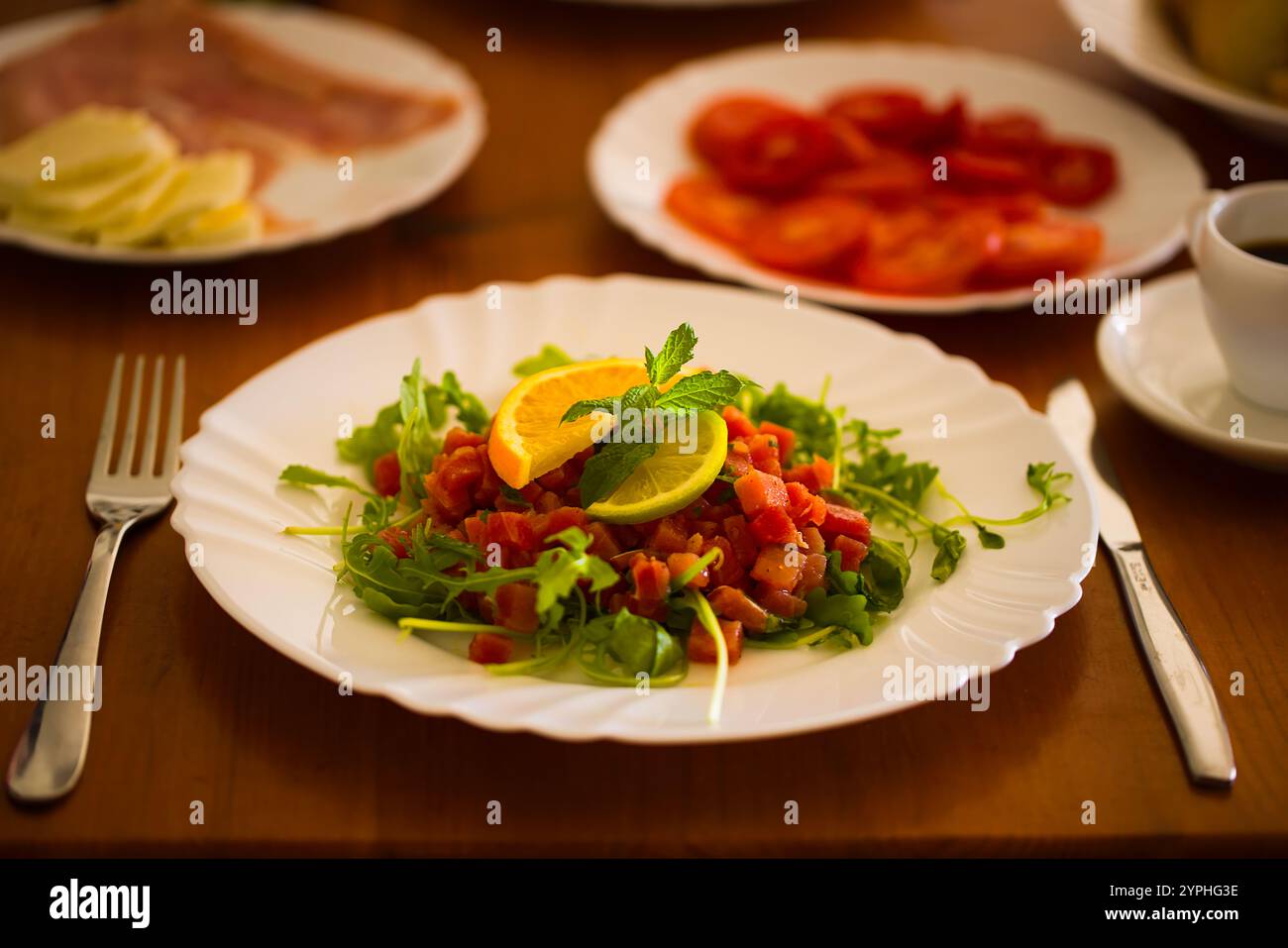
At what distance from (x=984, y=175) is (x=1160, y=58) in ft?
1.79

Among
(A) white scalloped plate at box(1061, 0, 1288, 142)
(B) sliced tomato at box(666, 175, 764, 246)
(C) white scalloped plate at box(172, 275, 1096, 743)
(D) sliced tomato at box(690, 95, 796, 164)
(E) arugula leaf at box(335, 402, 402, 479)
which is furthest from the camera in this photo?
(D) sliced tomato at box(690, 95, 796, 164)

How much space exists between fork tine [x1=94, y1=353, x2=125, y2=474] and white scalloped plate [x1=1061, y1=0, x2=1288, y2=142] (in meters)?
2.16

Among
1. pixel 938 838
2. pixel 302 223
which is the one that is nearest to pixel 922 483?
pixel 938 838

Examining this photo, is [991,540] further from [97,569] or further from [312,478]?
[97,569]

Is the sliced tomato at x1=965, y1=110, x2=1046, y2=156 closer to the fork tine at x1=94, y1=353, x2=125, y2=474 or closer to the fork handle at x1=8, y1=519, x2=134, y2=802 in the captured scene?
the fork tine at x1=94, y1=353, x2=125, y2=474

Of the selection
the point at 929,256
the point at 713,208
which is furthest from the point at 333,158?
the point at 929,256

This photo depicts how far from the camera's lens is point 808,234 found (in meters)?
2.46

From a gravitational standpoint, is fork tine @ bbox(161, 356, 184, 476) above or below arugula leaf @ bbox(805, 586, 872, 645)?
above

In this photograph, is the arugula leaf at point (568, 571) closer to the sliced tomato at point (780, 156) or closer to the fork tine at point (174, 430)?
the fork tine at point (174, 430)

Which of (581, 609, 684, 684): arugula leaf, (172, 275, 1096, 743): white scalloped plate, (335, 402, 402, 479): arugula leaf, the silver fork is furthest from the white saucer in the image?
the silver fork

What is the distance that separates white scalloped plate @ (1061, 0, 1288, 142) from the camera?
8.79ft

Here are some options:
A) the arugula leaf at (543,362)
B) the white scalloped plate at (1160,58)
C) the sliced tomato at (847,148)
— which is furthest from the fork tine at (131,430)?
the white scalloped plate at (1160,58)

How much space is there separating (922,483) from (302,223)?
54.1 inches

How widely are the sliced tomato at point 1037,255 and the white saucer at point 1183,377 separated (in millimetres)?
156
